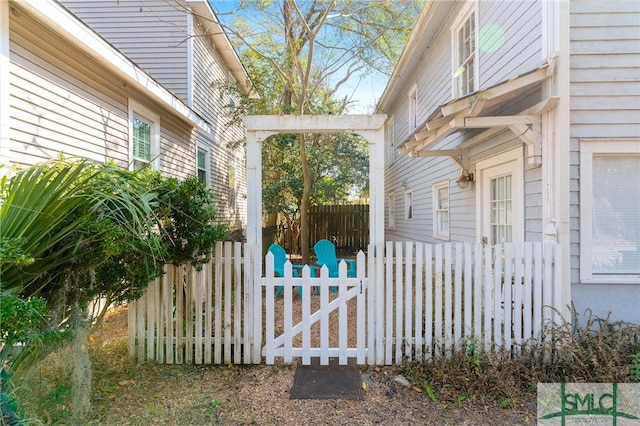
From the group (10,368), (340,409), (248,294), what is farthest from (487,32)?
(10,368)

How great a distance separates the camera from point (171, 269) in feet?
11.2

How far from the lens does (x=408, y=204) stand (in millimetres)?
10375

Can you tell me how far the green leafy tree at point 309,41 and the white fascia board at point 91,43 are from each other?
211cm

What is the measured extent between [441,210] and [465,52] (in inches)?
127

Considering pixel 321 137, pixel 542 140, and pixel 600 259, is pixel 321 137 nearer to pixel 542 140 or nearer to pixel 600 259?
pixel 542 140

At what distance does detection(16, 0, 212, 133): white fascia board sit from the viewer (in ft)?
12.4

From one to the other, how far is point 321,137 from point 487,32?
18.3 ft

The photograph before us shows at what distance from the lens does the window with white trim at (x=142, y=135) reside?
615 cm

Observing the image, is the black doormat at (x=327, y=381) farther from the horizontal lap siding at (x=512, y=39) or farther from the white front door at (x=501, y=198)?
the horizontal lap siding at (x=512, y=39)

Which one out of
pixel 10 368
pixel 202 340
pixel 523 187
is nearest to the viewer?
pixel 10 368

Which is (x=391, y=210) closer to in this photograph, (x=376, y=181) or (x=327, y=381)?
(x=376, y=181)

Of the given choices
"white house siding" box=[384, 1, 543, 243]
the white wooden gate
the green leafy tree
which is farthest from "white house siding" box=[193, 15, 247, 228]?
the white wooden gate
